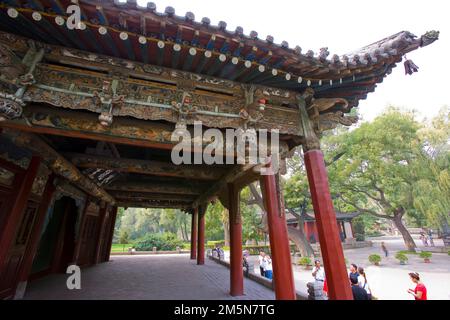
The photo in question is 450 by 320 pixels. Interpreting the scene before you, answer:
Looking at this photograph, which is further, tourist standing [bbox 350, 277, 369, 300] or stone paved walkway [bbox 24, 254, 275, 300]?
stone paved walkway [bbox 24, 254, 275, 300]

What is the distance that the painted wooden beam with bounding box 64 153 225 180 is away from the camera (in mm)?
5621

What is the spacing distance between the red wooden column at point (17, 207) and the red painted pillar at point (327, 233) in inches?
215

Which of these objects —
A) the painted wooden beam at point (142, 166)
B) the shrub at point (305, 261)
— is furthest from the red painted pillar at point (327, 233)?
the shrub at point (305, 261)

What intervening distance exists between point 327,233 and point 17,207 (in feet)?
18.7

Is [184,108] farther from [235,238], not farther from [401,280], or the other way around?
[401,280]

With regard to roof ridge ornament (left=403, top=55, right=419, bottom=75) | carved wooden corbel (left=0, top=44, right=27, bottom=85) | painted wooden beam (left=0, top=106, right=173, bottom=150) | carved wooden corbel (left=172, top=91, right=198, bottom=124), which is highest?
roof ridge ornament (left=403, top=55, right=419, bottom=75)

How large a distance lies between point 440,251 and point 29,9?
3119 cm

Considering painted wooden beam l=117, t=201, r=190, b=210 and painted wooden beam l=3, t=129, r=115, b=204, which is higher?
painted wooden beam l=117, t=201, r=190, b=210

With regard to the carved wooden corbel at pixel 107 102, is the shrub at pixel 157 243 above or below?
below

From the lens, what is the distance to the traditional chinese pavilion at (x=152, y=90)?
9.83 ft

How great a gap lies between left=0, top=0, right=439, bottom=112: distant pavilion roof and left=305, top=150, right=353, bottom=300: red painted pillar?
58.7 inches

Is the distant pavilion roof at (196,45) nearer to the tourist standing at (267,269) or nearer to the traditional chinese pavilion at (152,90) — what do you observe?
the traditional chinese pavilion at (152,90)

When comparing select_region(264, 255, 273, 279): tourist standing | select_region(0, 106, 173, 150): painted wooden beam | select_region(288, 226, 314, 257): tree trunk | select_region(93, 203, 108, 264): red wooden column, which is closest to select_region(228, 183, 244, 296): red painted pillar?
select_region(264, 255, 273, 279): tourist standing

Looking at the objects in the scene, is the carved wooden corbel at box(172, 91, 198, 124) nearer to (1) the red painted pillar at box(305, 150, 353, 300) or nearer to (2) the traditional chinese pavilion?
(2) the traditional chinese pavilion
